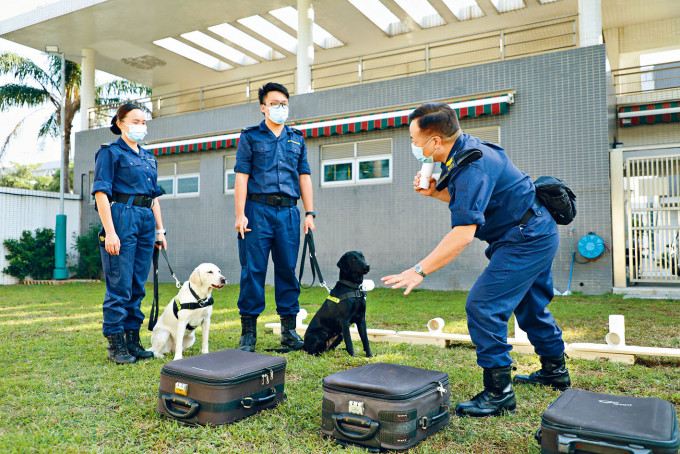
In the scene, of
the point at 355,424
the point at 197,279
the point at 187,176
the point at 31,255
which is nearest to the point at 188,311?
the point at 197,279

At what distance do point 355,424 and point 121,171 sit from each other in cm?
299

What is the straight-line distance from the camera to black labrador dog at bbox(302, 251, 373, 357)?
3.84 metres

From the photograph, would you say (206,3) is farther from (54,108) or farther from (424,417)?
(424,417)

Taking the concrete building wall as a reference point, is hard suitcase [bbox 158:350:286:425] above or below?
below

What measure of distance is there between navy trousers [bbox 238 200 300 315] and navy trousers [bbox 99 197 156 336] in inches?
32.3

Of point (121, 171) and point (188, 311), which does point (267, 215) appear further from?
point (121, 171)

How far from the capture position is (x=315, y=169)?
39.2 feet

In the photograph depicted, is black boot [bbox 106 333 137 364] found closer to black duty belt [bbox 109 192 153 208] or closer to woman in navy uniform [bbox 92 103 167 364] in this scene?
woman in navy uniform [bbox 92 103 167 364]

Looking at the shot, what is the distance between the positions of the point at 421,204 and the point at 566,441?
29.7ft

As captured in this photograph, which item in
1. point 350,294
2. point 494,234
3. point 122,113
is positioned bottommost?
point 350,294

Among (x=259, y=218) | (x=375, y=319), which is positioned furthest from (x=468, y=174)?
(x=375, y=319)

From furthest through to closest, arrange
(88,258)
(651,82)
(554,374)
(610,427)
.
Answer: (88,258), (651,82), (554,374), (610,427)

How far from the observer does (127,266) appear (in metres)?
3.88

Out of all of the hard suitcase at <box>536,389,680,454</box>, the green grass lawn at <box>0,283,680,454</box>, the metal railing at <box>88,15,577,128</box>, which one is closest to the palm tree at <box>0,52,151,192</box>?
the metal railing at <box>88,15,577,128</box>
